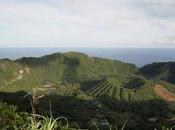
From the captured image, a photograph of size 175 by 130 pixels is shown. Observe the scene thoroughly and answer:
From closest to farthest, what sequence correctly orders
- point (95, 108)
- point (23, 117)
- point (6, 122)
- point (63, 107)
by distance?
point (6, 122), point (23, 117), point (63, 107), point (95, 108)

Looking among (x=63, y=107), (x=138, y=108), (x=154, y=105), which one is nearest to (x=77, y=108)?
(x=63, y=107)

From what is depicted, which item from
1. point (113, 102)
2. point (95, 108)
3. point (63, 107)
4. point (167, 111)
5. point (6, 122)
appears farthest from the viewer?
point (113, 102)

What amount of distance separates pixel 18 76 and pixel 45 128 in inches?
31.4

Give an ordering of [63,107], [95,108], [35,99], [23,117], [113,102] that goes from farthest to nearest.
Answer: [113,102]
[95,108]
[63,107]
[23,117]
[35,99]

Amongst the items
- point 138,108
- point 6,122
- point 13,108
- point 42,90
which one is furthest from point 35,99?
point 138,108

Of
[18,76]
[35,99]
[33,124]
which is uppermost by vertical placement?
[18,76]

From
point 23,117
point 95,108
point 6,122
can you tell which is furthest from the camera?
point 95,108

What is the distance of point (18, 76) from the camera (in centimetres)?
479

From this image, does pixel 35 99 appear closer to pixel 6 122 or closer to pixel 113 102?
pixel 6 122

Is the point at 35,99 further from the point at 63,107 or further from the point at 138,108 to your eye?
the point at 138,108

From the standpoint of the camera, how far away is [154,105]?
166 m

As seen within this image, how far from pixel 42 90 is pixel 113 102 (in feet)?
544

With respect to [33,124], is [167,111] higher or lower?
lower

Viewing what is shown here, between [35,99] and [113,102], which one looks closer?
[35,99]
